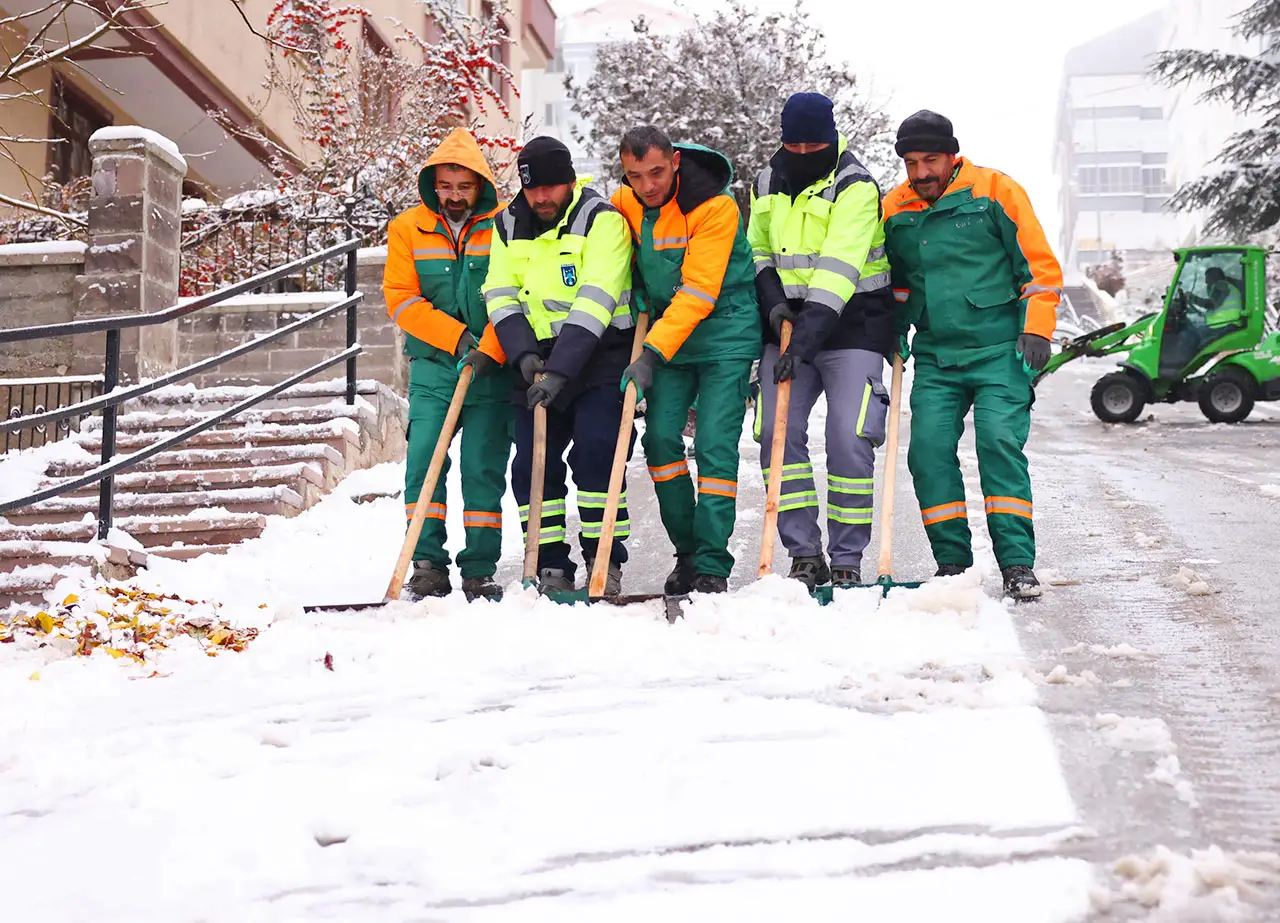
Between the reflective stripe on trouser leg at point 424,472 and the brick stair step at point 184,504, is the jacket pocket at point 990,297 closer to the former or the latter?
the reflective stripe on trouser leg at point 424,472

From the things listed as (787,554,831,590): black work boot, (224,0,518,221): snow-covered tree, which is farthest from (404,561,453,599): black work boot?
(224,0,518,221): snow-covered tree

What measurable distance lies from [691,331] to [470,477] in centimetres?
112

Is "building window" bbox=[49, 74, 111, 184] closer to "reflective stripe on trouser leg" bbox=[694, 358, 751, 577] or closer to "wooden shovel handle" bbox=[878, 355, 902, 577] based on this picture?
"reflective stripe on trouser leg" bbox=[694, 358, 751, 577]

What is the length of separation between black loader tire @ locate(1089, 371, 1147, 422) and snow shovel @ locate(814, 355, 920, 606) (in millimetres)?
11243

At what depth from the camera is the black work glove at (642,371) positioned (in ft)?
15.9

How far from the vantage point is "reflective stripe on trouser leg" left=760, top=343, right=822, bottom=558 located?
5051 mm

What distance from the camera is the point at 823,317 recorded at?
4.84m

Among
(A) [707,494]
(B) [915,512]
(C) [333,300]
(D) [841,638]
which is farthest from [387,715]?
(C) [333,300]

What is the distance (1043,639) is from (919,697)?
92 cm

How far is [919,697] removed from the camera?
331cm

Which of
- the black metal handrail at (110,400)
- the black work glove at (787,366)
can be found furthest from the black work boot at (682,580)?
the black metal handrail at (110,400)

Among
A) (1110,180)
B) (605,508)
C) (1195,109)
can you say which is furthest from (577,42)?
(605,508)

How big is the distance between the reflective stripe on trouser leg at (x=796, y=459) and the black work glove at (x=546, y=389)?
86 centimetres

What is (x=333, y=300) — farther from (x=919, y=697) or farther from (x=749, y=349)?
(x=919, y=697)
